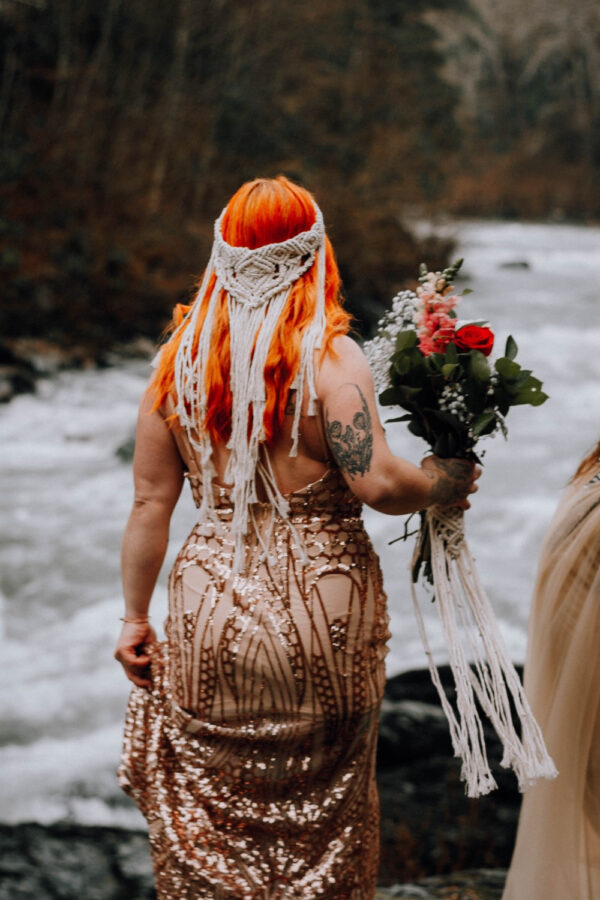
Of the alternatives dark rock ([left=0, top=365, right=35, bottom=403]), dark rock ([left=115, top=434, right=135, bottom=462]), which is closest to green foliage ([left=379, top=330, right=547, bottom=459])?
dark rock ([left=115, top=434, right=135, bottom=462])

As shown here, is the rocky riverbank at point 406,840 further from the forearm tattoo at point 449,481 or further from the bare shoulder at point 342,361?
the bare shoulder at point 342,361

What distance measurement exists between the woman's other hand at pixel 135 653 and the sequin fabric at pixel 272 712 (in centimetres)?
9

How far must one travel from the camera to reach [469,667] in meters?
2.14

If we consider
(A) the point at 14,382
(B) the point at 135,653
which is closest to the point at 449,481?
(B) the point at 135,653

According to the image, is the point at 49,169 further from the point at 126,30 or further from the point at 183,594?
the point at 183,594

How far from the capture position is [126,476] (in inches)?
332

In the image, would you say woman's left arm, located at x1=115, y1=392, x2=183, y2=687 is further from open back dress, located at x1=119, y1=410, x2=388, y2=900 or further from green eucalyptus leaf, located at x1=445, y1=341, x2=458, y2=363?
green eucalyptus leaf, located at x1=445, y1=341, x2=458, y2=363

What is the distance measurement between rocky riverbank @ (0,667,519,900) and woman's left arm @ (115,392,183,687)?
1363mm

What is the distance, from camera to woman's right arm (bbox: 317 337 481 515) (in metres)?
Answer: 1.91

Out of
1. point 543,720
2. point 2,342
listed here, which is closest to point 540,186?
point 2,342

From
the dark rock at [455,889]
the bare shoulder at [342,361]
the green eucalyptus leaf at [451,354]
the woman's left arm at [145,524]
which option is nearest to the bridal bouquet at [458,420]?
the green eucalyptus leaf at [451,354]

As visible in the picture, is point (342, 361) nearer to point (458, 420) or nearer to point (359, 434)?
point (359, 434)

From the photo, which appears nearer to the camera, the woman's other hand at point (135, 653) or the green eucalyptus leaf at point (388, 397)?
the green eucalyptus leaf at point (388, 397)

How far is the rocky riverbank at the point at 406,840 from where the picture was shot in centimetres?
327
